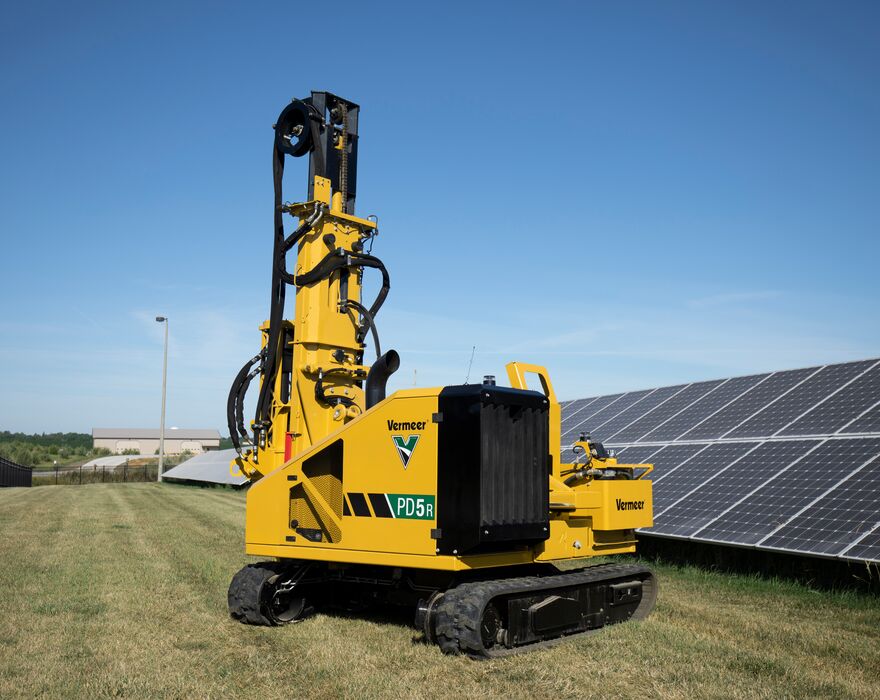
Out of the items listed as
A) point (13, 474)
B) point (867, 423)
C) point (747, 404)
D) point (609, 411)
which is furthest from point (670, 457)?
point (13, 474)

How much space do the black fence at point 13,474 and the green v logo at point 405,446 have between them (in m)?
40.6

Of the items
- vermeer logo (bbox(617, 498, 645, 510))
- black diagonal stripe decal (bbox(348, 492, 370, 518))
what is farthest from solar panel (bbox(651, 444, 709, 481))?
black diagonal stripe decal (bbox(348, 492, 370, 518))

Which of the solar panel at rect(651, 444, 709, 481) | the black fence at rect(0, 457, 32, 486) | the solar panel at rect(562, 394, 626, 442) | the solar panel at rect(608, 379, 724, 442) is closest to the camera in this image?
the solar panel at rect(651, 444, 709, 481)

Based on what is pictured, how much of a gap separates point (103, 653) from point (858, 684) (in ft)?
21.9

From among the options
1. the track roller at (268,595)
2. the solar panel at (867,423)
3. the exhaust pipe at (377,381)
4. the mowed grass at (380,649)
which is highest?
the exhaust pipe at (377,381)

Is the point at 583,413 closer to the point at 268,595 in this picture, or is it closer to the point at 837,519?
the point at 837,519

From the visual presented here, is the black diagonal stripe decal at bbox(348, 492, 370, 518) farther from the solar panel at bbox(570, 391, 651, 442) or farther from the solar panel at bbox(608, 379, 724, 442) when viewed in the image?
the solar panel at bbox(570, 391, 651, 442)

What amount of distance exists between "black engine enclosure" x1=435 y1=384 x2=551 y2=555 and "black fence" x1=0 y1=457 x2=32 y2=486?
135ft

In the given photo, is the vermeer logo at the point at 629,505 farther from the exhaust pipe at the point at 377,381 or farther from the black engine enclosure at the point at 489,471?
the exhaust pipe at the point at 377,381

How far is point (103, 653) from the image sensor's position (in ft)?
26.3

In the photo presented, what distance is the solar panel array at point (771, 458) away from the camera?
1094cm

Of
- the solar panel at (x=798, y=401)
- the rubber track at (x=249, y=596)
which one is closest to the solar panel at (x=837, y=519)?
the solar panel at (x=798, y=401)

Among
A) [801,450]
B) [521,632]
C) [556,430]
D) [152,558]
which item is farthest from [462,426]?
[152,558]

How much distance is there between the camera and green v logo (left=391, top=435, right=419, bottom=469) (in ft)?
27.4
